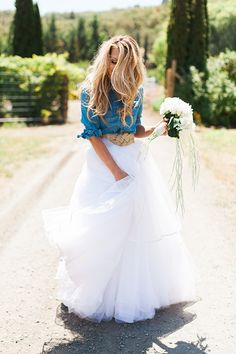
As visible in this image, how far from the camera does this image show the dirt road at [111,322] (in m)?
3.41

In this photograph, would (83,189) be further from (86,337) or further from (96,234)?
(86,337)

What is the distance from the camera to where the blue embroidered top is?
359 centimetres

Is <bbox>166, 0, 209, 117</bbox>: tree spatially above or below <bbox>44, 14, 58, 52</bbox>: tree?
above

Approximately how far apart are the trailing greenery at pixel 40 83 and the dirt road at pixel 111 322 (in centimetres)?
1232

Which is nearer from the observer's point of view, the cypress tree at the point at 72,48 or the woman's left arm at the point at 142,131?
the woman's left arm at the point at 142,131

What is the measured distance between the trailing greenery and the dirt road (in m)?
12.3

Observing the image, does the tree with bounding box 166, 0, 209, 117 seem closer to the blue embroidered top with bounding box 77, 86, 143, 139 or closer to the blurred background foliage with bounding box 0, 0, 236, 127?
the blurred background foliage with bounding box 0, 0, 236, 127

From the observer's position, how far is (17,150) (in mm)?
11664

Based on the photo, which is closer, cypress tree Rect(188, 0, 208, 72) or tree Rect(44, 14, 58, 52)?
cypress tree Rect(188, 0, 208, 72)

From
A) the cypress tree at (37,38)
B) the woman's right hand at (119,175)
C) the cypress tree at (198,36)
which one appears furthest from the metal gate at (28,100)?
the woman's right hand at (119,175)

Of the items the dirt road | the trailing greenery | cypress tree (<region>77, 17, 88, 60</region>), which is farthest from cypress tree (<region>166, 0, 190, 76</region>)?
cypress tree (<region>77, 17, 88, 60</region>)

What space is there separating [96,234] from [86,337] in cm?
70

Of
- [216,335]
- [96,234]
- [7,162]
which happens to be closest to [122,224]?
[96,234]

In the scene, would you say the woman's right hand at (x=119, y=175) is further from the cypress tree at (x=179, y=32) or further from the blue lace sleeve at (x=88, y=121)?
the cypress tree at (x=179, y=32)
